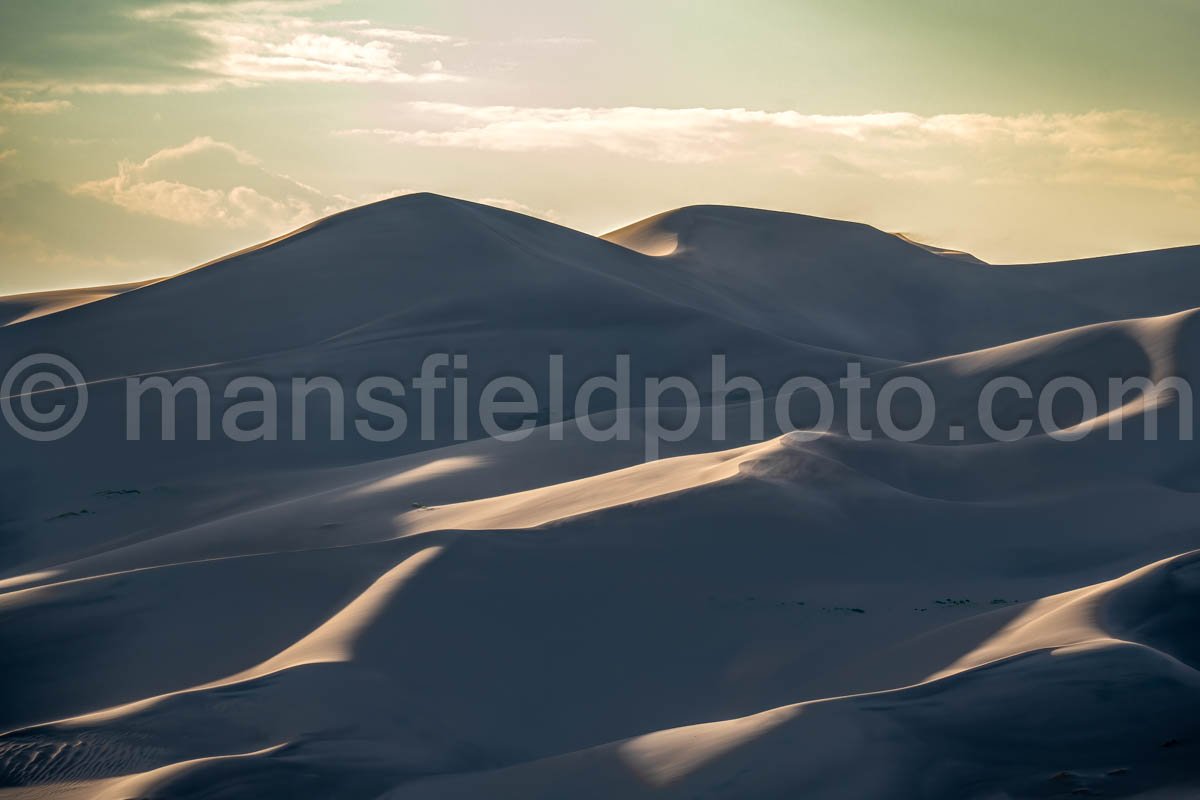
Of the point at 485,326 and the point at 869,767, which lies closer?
the point at 869,767

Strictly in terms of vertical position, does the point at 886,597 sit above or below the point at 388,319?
below

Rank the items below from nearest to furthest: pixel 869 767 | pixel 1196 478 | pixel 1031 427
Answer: pixel 869 767 < pixel 1196 478 < pixel 1031 427

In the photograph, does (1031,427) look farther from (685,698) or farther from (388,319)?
(388,319)

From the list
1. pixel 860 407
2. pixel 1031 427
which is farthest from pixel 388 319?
pixel 1031 427

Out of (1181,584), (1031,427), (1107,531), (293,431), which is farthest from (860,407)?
(1181,584)

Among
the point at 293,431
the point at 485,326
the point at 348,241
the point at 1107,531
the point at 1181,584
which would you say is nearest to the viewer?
the point at 1181,584

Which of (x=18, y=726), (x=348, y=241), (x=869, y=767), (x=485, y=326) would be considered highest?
(x=348, y=241)
